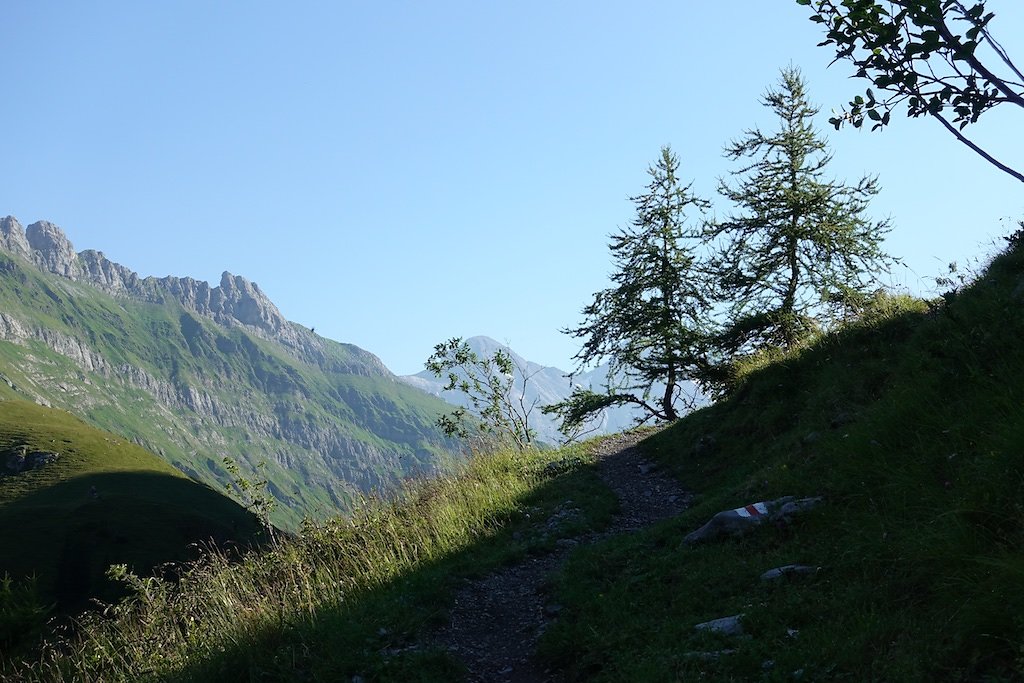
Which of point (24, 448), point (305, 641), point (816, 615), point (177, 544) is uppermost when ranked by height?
point (24, 448)

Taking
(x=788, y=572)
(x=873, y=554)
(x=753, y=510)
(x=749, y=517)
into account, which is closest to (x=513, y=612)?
(x=749, y=517)

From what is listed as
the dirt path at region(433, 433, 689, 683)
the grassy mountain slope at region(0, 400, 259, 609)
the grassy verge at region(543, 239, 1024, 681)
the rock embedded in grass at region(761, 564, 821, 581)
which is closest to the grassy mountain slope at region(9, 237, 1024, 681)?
the grassy verge at region(543, 239, 1024, 681)

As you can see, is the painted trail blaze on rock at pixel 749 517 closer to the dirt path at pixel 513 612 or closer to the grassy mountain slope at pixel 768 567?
the grassy mountain slope at pixel 768 567

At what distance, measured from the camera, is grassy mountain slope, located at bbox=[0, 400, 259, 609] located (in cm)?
8650

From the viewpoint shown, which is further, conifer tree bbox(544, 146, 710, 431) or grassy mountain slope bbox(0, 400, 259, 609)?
grassy mountain slope bbox(0, 400, 259, 609)

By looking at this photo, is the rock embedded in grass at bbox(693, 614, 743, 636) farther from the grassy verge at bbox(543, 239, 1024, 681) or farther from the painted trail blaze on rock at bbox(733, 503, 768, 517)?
the painted trail blaze on rock at bbox(733, 503, 768, 517)

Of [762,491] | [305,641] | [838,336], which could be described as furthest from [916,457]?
[838,336]

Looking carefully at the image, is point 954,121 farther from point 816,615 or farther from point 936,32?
point 816,615

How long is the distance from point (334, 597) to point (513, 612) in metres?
2.51

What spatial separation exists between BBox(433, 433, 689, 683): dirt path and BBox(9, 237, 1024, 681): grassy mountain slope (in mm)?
298

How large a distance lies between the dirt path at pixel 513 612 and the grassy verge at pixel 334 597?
0.32m

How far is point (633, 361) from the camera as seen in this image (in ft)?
104

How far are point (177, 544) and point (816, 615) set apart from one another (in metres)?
102

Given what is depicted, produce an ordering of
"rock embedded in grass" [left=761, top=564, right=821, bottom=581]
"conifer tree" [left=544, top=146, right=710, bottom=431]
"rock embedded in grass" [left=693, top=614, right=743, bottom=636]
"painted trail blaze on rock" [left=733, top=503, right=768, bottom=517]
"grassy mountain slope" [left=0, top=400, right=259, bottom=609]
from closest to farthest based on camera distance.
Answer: "rock embedded in grass" [left=693, top=614, right=743, bottom=636], "rock embedded in grass" [left=761, top=564, right=821, bottom=581], "painted trail blaze on rock" [left=733, top=503, right=768, bottom=517], "conifer tree" [left=544, top=146, right=710, bottom=431], "grassy mountain slope" [left=0, top=400, right=259, bottom=609]
